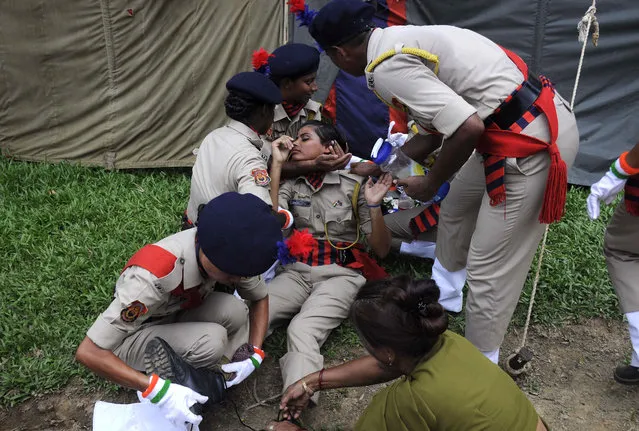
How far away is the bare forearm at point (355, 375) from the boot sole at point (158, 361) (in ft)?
1.92

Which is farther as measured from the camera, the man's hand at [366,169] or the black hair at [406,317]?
the man's hand at [366,169]

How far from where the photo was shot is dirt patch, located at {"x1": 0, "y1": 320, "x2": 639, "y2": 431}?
118 inches

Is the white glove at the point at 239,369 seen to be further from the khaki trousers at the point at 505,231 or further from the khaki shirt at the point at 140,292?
the khaki trousers at the point at 505,231

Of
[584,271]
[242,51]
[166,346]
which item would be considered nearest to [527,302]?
[584,271]

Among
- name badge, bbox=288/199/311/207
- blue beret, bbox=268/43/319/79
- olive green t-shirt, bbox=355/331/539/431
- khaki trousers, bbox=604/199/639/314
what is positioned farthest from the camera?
blue beret, bbox=268/43/319/79

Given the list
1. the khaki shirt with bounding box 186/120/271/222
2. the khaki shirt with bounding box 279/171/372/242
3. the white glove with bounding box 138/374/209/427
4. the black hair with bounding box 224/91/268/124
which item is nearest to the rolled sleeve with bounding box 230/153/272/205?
the khaki shirt with bounding box 186/120/271/222

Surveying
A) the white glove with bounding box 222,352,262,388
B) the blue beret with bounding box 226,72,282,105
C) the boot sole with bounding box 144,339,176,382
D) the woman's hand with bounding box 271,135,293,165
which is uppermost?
the blue beret with bounding box 226,72,282,105

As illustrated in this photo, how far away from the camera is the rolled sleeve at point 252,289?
9.83ft

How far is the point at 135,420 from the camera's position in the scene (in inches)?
105

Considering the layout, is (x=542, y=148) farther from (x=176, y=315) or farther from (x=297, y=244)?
(x=176, y=315)

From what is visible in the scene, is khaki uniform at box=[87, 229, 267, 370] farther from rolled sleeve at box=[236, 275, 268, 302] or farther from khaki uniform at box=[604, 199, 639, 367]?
khaki uniform at box=[604, 199, 639, 367]

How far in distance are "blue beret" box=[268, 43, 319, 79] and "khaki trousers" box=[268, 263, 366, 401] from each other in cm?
129

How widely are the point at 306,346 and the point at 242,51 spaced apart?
3.14 metres

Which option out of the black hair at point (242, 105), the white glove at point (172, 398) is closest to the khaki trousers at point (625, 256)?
the black hair at point (242, 105)
